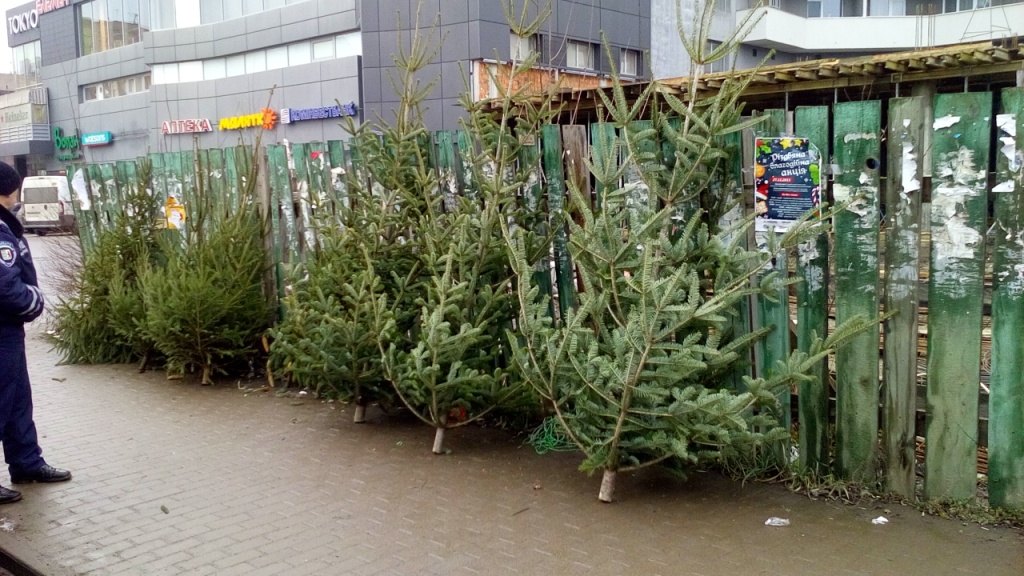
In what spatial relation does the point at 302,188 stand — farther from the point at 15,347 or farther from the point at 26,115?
the point at 26,115

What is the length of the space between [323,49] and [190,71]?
935 cm

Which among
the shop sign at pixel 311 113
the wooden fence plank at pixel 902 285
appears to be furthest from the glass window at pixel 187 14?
the wooden fence plank at pixel 902 285

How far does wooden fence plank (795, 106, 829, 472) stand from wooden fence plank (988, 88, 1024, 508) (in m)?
0.87

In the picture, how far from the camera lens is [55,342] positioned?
975 centimetres

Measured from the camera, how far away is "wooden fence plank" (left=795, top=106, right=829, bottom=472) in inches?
198

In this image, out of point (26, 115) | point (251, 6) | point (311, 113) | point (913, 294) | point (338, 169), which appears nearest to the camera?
point (913, 294)

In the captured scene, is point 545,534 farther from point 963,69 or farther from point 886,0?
point 886,0

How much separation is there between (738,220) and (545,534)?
2.15m

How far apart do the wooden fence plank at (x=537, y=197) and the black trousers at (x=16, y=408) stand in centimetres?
341

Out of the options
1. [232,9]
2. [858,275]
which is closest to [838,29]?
[232,9]

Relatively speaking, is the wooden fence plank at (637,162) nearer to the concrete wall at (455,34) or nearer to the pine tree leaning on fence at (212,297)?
the pine tree leaning on fence at (212,297)

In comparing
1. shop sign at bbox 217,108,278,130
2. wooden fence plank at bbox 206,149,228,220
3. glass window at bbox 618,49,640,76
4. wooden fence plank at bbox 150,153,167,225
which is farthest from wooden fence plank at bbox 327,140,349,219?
shop sign at bbox 217,108,278,130

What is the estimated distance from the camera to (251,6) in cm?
Answer: 3656

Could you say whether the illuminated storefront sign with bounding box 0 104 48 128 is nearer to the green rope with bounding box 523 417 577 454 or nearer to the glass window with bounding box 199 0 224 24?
the glass window with bounding box 199 0 224 24
